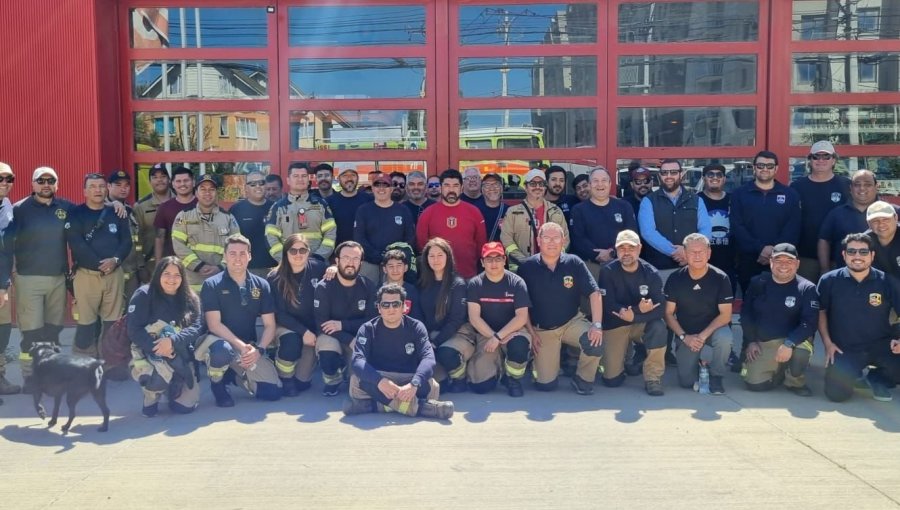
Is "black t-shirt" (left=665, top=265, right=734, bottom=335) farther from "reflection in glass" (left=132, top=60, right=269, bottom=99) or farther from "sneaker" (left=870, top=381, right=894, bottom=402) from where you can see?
"reflection in glass" (left=132, top=60, right=269, bottom=99)

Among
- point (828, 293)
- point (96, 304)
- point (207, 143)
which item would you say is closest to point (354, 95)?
point (207, 143)

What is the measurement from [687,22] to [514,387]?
16.1ft

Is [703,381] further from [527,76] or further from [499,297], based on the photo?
[527,76]

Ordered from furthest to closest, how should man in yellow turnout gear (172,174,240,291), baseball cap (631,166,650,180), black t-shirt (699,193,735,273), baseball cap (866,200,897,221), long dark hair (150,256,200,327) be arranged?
baseball cap (631,166,650,180)
black t-shirt (699,193,735,273)
man in yellow turnout gear (172,174,240,291)
baseball cap (866,200,897,221)
long dark hair (150,256,200,327)

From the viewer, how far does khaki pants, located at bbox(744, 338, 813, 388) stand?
227 inches

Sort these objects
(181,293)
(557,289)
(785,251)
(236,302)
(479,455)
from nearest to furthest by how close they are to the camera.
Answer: (479,455), (181,293), (236,302), (785,251), (557,289)

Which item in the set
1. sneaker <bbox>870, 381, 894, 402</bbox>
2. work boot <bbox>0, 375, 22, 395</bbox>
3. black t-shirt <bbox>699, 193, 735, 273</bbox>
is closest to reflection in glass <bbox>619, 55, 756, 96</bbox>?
black t-shirt <bbox>699, 193, 735, 273</bbox>

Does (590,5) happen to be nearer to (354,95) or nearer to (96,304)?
(354,95)

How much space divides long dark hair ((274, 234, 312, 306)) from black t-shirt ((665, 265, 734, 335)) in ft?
10.1

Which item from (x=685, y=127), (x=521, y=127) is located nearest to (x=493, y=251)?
(x=521, y=127)

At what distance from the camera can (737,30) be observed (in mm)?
8312

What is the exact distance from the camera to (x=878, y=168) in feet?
27.4

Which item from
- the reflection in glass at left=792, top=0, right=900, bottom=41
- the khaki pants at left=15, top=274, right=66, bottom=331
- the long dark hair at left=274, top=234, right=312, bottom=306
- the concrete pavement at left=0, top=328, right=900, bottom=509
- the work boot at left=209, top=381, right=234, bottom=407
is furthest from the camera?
the reflection in glass at left=792, top=0, right=900, bottom=41

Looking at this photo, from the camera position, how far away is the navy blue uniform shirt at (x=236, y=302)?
5734 millimetres
